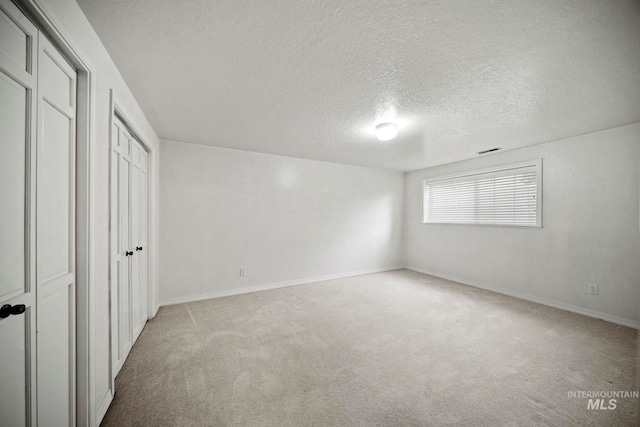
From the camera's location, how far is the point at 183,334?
8.37 ft

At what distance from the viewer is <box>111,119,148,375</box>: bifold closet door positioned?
186 centimetres

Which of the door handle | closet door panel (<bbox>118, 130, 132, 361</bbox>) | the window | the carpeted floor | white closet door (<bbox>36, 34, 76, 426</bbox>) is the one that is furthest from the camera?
the window

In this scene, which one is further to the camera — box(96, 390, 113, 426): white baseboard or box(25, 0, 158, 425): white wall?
box(96, 390, 113, 426): white baseboard

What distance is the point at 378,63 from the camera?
66.7 inches

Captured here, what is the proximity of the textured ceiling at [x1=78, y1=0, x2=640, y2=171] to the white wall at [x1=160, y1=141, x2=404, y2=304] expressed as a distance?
922 millimetres

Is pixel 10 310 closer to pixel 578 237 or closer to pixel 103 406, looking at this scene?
pixel 103 406

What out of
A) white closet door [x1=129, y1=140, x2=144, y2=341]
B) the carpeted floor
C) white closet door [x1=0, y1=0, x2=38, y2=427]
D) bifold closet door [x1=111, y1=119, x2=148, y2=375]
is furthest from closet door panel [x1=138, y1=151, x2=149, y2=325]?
white closet door [x1=0, y1=0, x2=38, y2=427]

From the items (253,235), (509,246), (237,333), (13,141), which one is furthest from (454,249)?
(13,141)

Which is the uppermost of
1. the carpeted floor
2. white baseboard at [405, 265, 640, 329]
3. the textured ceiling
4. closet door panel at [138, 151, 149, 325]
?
the textured ceiling

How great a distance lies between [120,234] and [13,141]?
1317mm

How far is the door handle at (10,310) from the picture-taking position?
813mm

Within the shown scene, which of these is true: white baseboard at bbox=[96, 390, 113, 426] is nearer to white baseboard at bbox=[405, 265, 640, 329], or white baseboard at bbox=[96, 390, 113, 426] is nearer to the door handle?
the door handle

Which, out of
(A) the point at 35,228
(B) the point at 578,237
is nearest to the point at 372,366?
(A) the point at 35,228

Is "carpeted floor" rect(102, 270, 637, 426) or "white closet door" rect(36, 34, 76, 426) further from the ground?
"white closet door" rect(36, 34, 76, 426)
